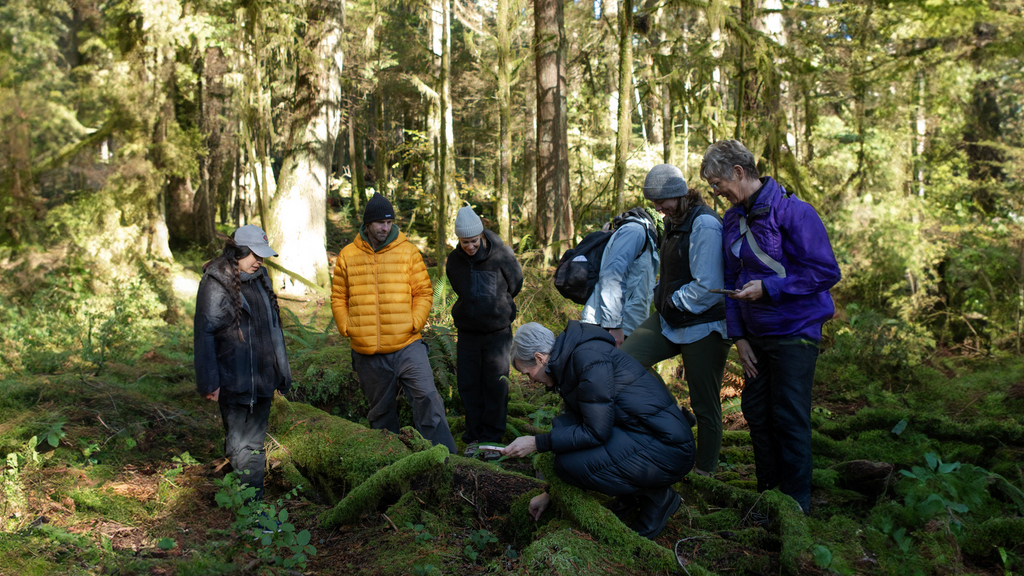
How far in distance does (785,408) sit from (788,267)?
2.74 feet

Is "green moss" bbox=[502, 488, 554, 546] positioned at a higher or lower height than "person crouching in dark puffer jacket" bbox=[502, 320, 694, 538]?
lower

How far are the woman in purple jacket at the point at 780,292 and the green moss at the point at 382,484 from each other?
2059 mm

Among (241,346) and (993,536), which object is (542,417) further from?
(993,536)

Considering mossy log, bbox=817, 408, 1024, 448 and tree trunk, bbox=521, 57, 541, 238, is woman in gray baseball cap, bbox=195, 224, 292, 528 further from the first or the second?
tree trunk, bbox=521, 57, 541, 238

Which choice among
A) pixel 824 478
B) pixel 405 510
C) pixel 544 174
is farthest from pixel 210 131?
pixel 824 478

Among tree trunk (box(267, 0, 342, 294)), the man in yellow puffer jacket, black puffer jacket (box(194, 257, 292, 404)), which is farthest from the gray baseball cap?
tree trunk (box(267, 0, 342, 294))

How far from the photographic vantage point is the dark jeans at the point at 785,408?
3760 millimetres

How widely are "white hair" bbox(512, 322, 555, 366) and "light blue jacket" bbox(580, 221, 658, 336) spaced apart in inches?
45.0

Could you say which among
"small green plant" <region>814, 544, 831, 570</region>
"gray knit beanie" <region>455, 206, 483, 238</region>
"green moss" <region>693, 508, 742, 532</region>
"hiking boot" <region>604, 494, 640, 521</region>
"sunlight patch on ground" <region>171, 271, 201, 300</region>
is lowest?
"green moss" <region>693, 508, 742, 532</region>

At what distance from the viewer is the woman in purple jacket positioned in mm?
3693

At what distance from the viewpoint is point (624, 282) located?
15.0ft

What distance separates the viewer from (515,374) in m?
8.00

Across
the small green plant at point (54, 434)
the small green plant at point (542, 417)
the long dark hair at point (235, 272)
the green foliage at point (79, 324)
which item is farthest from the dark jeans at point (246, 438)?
the green foliage at point (79, 324)

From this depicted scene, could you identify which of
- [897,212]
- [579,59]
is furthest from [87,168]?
[897,212]
